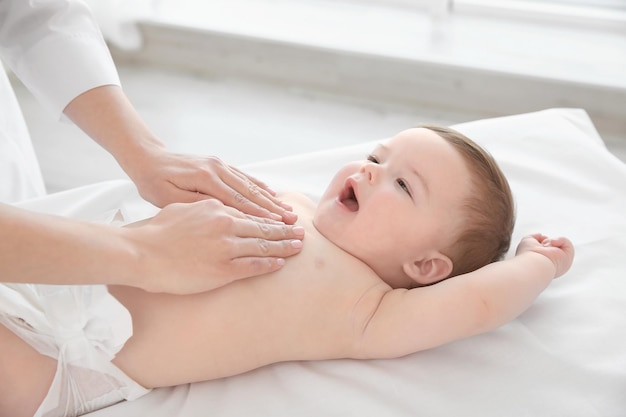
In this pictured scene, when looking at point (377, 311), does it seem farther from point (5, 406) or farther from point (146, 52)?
point (146, 52)

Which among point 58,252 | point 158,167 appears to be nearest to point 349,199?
point 158,167

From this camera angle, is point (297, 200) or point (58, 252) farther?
point (297, 200)

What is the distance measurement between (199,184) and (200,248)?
0.66 ft

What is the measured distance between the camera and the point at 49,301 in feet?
3.93

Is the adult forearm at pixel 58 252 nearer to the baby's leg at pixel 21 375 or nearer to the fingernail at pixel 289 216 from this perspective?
the baby's leg at pixel 21 375

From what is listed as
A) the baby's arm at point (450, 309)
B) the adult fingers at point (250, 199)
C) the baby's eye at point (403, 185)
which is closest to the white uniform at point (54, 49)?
the adult fingers at point (250, 199)

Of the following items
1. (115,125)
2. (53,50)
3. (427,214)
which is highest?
(53,50)

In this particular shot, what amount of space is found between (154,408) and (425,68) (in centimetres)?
181

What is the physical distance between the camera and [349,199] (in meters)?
1.41

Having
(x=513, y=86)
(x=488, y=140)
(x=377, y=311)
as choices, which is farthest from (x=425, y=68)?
(x=377, y=311)

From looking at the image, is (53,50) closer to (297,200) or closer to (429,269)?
(297,200)

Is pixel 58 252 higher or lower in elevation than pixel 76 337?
higher

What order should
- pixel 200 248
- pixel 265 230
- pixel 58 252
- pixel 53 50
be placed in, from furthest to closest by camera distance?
pixel 53 50 < pixel 265 230 < pixel 200 248 < pixel 58 252

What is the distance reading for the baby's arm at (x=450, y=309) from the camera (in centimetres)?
121
